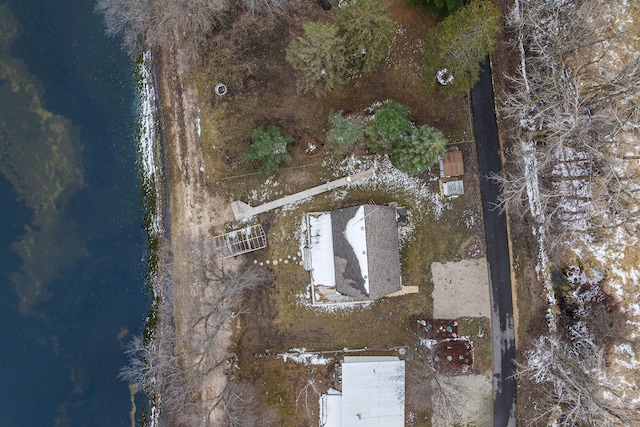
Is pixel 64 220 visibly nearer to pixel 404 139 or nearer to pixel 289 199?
pixel 289 199

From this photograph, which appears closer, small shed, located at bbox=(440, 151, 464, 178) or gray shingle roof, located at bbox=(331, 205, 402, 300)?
gray shingle roof, located at bbox=(331, 205, 402, 300)

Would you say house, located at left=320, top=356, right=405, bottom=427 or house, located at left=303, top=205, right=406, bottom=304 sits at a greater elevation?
house, located at left=303, top=205, right=406, bottom=304

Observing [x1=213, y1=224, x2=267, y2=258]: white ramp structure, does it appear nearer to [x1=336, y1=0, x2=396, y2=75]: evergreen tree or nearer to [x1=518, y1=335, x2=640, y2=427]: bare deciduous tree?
[x1=336, y1=0, x2=396, y2=75]: evergreen tree

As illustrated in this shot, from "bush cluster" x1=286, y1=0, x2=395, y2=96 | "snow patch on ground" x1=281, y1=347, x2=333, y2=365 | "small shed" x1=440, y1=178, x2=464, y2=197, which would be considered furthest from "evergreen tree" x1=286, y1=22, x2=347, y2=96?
"snow patch on ground" x1=281, y1=347, x2=333, y2=365

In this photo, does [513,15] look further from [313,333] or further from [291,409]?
[291,409]

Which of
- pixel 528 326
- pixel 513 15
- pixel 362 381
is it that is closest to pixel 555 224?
pixel 528 326

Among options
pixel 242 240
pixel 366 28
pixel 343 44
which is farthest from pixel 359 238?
pixel 366 28
